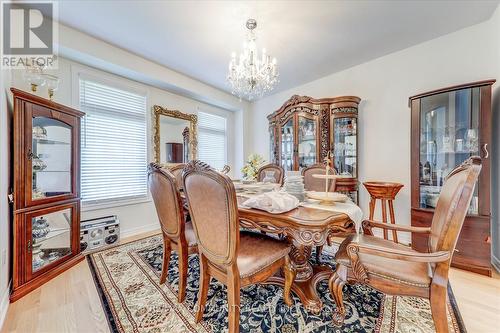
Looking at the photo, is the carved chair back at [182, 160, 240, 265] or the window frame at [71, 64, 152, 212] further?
the window frame at [71, 64, 152, 212]

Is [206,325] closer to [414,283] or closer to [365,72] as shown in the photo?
[414,283]

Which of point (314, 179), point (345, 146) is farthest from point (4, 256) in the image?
point (345, 146)

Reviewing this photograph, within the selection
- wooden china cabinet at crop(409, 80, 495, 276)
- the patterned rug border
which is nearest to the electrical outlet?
the patterned rug border

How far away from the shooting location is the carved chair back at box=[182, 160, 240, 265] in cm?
108

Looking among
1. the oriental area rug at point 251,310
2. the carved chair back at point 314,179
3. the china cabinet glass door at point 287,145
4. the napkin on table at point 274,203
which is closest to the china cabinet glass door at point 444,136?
the carved chair back at point 314,179

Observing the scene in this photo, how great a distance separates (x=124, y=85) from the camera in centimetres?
315

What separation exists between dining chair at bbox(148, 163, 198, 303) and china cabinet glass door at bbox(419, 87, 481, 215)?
2.63m

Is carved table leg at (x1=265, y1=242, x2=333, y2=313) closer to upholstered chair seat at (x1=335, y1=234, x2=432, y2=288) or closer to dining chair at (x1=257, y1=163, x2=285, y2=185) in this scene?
upholstered chair seat at (x1=335, y1=234, x2=432, y2=288)

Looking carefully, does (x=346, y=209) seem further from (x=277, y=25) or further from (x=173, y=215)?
(x=277, y=25)

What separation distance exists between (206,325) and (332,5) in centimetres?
291

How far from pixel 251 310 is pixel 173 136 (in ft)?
10.3

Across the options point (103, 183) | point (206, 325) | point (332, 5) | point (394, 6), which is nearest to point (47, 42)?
point (103, 183)

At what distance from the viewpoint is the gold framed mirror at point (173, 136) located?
3.51 meters

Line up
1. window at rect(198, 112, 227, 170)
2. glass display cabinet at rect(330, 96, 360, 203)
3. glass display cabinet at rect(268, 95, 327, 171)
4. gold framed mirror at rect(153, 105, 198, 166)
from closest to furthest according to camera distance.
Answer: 1. glass display cabinet at rect(330, 96, 360, 203)
2. glass display cabinet at rect(268, 95, 327, 171)
3. gold framed mirror at rect(153, 105, 198, 166)
4. window at rect(198, 112, 227, 170)
